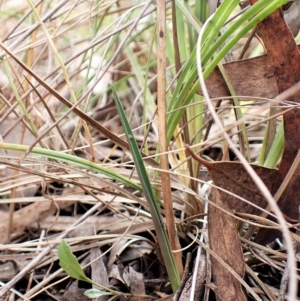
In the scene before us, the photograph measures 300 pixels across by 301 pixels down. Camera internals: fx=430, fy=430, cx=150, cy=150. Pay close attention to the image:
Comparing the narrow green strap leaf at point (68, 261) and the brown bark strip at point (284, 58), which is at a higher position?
the brown bark strip at point (284, 58)

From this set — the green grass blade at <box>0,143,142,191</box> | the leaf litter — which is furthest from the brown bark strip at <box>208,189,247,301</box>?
the green grass blade at <box>0,143,142,191</box>

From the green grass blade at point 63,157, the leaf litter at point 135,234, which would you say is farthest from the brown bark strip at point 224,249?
the green grass blade at point 63,157

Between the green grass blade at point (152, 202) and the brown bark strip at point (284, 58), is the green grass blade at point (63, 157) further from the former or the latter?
the brown bark strip at point (284, 58)

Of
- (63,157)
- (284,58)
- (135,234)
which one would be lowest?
(135,234)

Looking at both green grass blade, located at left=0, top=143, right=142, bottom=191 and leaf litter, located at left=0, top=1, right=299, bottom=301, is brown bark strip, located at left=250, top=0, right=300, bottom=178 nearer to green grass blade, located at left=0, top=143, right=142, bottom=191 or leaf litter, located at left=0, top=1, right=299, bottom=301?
leaf litter, located at left=0, top=1, right=299, bottom=301

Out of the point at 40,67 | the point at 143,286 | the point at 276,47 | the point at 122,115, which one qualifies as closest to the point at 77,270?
the point at 143,286

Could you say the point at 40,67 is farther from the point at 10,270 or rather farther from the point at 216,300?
the point at 216,300

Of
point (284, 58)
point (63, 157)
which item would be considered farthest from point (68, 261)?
point (284, 58)

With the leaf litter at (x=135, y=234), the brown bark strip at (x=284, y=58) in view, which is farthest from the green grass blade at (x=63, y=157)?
the brown bark strip at (x=284, y=58)

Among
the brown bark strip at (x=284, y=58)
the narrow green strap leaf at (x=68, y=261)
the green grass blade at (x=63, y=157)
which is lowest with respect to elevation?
the narrow green strap leaf at (x=68, y=261)

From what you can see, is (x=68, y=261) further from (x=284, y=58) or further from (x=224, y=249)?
(x=284, y=58)

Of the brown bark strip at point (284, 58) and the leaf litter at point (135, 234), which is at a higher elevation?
the brown bark strip at point (284, 58)

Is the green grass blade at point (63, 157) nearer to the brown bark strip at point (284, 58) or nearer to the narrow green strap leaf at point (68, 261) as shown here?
the narrow green strap leaf at point (68, 261)

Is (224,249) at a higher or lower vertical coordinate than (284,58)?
lower
